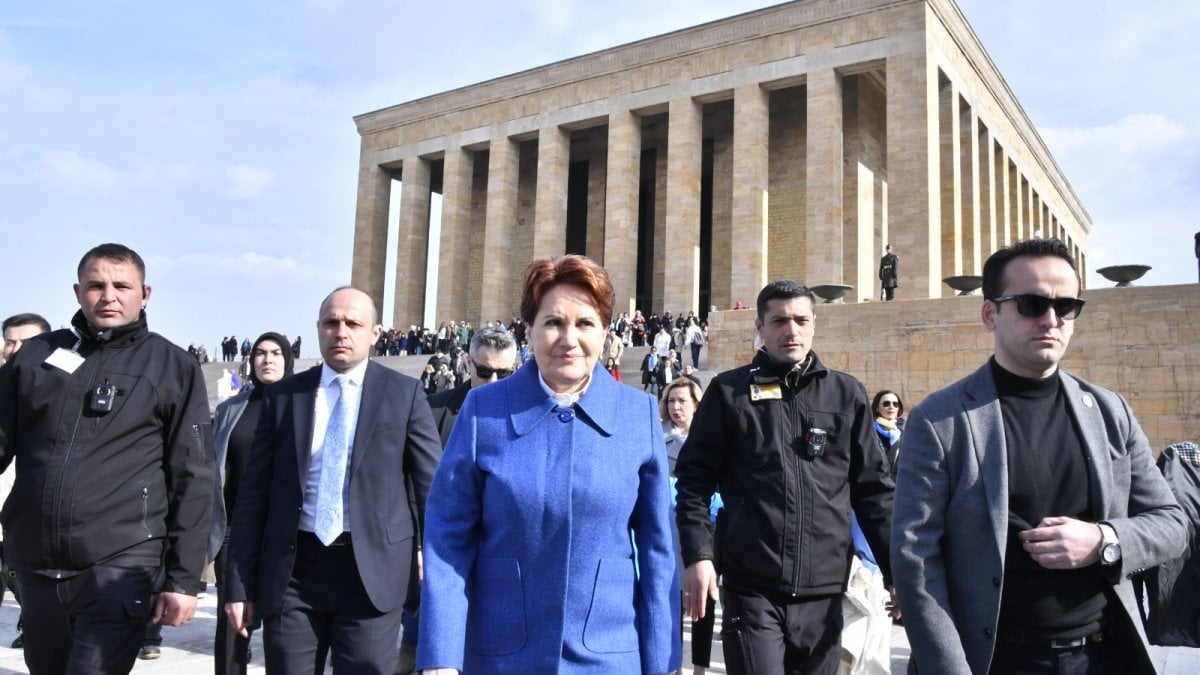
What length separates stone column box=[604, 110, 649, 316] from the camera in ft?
93.4

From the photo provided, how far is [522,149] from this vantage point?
34.7 metres

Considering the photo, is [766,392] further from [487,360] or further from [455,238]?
[455,238]

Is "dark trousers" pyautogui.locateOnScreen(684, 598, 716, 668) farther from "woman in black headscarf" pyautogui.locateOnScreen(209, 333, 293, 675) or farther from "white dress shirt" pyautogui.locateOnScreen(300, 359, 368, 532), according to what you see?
"woman in black headscarf" pyautogui.locateOnScreen(209, 333, 293, 675)

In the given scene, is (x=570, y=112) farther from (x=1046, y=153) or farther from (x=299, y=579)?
(x=299, y=579)

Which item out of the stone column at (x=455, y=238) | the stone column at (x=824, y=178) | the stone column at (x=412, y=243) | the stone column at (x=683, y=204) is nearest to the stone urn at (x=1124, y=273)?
the stone column at (x=824, y=178)

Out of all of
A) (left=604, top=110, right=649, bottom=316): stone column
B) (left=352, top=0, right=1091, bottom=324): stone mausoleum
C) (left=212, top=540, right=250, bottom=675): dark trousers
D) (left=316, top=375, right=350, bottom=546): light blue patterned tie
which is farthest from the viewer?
(left=604, top=110, right=649, bottom=316): stone column

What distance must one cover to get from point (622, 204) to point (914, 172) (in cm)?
912

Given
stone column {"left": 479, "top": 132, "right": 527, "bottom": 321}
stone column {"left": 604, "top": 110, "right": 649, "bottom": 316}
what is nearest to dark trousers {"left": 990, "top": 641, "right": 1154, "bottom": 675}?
stone column {"left": 604, "top": 110, "right": 649, "bottom": 316}

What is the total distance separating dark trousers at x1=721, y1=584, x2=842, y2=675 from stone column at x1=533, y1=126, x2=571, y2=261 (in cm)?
2748

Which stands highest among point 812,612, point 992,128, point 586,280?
point 992,128

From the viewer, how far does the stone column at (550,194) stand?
30.5 meters

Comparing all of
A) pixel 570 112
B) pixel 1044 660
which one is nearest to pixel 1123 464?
pixel 1044 660

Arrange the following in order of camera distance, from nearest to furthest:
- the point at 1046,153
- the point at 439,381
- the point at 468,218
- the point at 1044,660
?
1. the point at 1044,660
2. the point at 439,381
3. the point at 468,218
4. the point at 1046,153

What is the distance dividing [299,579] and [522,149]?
32.7m
